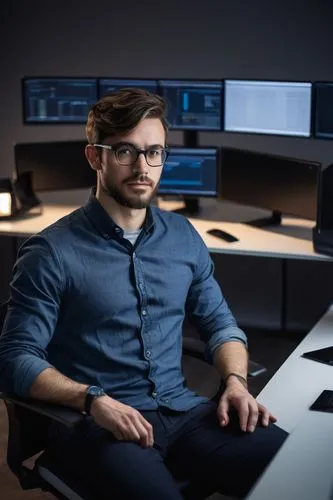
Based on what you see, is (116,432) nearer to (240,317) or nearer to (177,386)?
(177,386)

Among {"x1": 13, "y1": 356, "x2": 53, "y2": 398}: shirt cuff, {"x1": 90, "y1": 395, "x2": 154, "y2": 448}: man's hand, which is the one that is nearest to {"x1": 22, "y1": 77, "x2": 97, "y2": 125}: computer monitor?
{"x1": 13, "y1": 356, "x2": 53, "y2": 398}: shirt cuff

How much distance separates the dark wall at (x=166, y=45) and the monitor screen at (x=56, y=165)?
0.60 meters

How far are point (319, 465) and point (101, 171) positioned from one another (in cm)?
105

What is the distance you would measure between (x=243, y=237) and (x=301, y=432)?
7.31ft

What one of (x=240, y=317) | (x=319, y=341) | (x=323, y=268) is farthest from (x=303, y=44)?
(x=319, y=341)

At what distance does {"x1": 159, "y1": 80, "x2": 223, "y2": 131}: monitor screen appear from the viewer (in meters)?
4.68

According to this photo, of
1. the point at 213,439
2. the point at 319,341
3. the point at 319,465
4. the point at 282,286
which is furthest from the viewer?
the point at 282,286

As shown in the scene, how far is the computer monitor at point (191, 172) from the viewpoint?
4.70 m

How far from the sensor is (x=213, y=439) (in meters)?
2.38

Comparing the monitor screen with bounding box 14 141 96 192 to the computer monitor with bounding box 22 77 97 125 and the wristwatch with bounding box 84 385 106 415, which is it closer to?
the computer monitor with bounding box 22 77 97 125

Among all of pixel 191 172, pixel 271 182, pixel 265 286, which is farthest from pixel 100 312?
pixel 265 286

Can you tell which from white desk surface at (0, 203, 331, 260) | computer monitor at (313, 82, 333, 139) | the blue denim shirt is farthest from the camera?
computer monitor at (313, 82, 333, 139)

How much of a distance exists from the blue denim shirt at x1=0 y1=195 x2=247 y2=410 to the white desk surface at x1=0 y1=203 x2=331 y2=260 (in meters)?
1.46

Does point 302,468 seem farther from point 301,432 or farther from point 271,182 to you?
point 271,182
